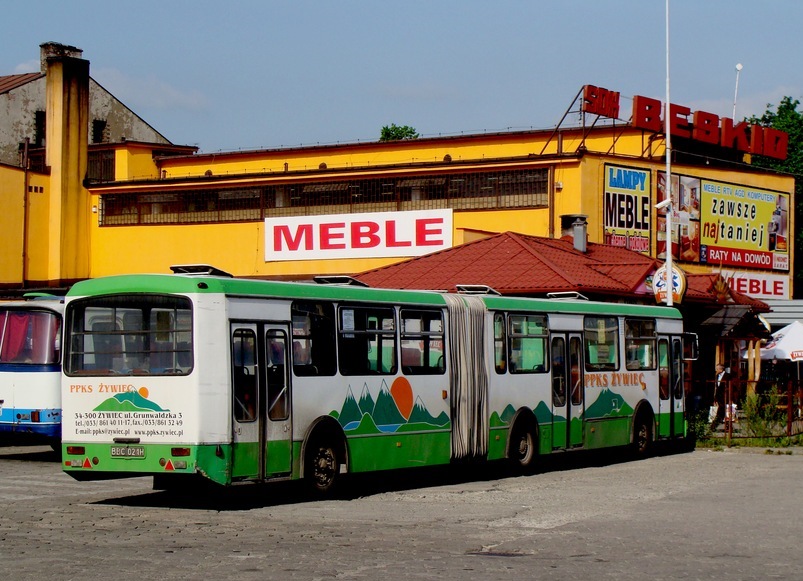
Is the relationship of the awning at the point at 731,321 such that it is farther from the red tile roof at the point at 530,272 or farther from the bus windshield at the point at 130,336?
the bus windshield at the point at 130,336

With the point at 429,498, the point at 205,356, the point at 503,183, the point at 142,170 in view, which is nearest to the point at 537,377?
the point at 429,498

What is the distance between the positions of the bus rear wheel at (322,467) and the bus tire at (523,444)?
4.74 metres

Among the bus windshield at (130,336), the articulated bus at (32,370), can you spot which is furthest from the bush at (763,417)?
the bus windshield at (130,336)

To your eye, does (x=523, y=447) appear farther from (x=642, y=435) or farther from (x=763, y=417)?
(x=763, y=417)

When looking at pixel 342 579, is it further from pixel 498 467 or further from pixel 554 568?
pixel 498 467

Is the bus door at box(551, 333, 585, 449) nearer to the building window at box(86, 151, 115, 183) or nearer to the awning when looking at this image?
the awning

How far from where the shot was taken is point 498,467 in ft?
76.8

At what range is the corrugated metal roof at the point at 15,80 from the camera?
6216 centimetres

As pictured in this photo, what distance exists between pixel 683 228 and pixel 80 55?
29.5 meters

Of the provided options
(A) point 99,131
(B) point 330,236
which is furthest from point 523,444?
(A) point 99,131

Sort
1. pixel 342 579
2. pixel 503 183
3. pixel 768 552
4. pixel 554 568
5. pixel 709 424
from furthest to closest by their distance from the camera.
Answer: pixel 503 183, pixel 709 424, pixel 768 552, pixel 554 568, pixel 342 579

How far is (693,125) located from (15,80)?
31369mm

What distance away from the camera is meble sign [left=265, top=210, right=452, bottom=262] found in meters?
48.3

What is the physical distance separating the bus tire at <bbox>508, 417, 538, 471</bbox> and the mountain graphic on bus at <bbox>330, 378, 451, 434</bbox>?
2.15 m
